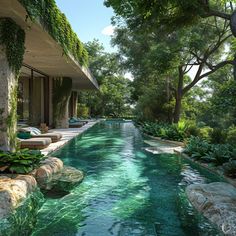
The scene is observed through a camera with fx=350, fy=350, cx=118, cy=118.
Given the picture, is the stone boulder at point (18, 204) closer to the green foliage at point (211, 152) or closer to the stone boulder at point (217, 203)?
the stone boulder at point (217, 203)

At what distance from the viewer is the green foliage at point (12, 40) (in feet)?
28.6

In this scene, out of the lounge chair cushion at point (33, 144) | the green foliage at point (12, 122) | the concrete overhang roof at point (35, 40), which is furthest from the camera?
the lounge chair cushion at point (33, 144)

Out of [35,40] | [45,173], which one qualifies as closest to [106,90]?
[35,40]

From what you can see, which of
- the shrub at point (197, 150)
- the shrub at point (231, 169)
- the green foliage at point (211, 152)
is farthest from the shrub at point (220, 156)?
the shrub at point (231, 169)

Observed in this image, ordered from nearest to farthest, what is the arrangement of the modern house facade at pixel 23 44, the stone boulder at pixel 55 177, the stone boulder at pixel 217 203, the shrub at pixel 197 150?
1. the stone boulder at pixel 217 203
2. the stone boulder at pixel 55 177
3. the modern house facade at pixel 23 44
4. the shrub at pixel 197 150

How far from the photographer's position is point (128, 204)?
6.25 meters

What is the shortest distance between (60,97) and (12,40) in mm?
14645

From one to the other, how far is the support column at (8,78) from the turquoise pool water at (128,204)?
2251 millimetres

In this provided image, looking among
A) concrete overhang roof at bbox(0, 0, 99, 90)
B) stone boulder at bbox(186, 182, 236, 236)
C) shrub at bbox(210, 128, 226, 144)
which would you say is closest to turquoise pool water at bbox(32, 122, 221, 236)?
stone boulder at bbox(186, 182, 236, 236)

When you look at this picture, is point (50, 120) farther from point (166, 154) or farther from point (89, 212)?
A: point (89, 212)

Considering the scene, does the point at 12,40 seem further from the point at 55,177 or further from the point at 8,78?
the point at 55,177

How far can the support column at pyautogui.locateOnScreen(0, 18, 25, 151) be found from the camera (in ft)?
28.7

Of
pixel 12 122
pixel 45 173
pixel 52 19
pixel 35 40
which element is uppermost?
pixel 52 19

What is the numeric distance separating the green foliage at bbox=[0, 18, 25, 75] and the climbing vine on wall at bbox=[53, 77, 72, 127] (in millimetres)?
13922
